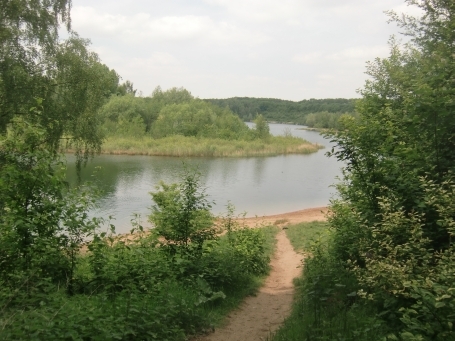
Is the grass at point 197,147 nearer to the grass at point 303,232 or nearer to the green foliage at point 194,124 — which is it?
the green foliage at point 194,124

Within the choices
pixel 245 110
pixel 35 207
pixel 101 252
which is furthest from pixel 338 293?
pixel 245 110

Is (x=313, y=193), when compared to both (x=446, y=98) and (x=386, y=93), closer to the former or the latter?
(x=386, y=93)

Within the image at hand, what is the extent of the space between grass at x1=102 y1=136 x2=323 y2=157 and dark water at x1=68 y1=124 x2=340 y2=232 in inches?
93.7

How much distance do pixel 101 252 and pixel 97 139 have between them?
6721 millimetres

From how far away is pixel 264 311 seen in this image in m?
6.97

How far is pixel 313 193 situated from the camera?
99.6ft

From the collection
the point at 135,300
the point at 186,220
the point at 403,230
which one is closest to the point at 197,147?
the point at 186,220

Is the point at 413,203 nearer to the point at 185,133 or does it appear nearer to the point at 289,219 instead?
the point at 289,219

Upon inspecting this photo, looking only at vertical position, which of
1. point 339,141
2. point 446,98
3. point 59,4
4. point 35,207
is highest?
point 59,4

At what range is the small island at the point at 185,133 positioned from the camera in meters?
48.0

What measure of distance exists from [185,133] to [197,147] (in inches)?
559

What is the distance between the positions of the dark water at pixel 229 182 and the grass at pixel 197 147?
2.38 meters

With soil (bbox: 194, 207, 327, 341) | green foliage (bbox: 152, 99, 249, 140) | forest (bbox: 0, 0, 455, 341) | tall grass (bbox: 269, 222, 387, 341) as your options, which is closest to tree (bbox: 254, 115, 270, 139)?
green foliage (bbox: 152, 99, 249, 140)

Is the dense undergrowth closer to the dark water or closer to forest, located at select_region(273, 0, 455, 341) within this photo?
forest, located at select_region(273, 0, 455, 341)
